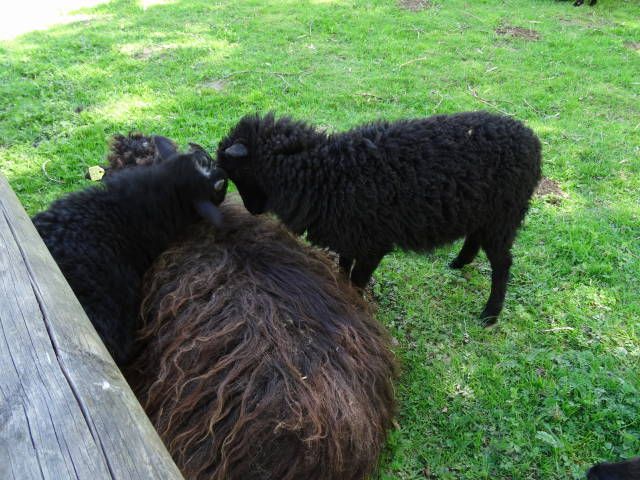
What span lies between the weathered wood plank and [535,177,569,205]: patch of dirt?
14.4 ft

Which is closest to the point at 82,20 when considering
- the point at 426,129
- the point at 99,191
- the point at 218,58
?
the point at 218,58

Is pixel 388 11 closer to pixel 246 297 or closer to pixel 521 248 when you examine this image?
pixel 521 248

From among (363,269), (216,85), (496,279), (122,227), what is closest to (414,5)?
(216,85)

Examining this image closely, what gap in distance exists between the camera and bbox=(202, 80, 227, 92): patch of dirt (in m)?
6.27

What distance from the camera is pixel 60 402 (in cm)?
126

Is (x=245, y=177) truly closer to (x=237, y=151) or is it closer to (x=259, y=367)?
(x=237, y=151)

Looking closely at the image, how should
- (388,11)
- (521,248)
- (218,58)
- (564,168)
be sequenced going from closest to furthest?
(521,248)
(564,168)
(218,58)
(388,11)

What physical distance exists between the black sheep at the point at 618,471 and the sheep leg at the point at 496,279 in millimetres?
1439

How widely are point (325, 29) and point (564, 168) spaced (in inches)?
193

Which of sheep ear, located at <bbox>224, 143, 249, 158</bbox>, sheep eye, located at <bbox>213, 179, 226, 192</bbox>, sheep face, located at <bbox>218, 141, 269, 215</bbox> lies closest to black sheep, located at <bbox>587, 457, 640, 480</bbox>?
sheep face, located at <bbox>218, 141, 269, 215</bbox>

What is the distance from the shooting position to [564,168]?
5062mm

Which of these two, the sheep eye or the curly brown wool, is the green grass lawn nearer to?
the curly brown wool

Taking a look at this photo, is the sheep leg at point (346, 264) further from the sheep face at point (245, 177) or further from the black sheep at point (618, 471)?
the black sheep at point (618, 471)

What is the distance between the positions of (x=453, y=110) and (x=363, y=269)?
3.32 meters
